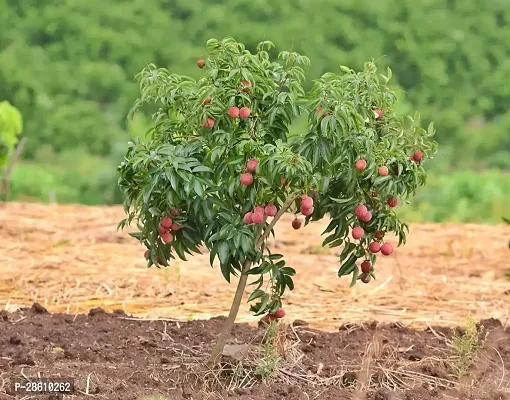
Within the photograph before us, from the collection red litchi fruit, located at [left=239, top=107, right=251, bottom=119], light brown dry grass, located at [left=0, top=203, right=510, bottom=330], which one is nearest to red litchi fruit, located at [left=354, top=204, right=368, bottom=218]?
red litchi fruit, located at [left=239, top=107, right=251, bottom=119]

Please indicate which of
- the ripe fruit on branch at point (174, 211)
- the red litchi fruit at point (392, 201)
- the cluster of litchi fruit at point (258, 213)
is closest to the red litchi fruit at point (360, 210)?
the red litchi fruit at point (392, 201)

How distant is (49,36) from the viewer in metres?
13.3

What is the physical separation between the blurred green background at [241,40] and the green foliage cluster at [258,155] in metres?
8.75

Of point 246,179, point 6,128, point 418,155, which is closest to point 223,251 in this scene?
point 246,179

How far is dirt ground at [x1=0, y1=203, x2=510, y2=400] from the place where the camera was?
143 inches

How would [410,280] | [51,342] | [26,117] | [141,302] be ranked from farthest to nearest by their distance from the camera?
[26,117], [410,280], [141,302], [51,342]

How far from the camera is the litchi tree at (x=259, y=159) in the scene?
3.20 meters

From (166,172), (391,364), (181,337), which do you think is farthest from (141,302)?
(166,172)

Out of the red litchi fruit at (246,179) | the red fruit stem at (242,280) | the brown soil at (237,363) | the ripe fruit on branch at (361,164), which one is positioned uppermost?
the ripe fruit on branch at (361,164)

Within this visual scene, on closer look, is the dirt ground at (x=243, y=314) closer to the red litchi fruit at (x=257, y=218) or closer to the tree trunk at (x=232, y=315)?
the tree trunk at (x=232, y=315)

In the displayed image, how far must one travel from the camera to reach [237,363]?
372cm

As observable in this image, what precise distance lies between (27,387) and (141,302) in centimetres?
191

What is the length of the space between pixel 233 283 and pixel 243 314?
3.01 ft

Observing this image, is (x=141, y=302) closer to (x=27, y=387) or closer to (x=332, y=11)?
(x=27, y=387)
